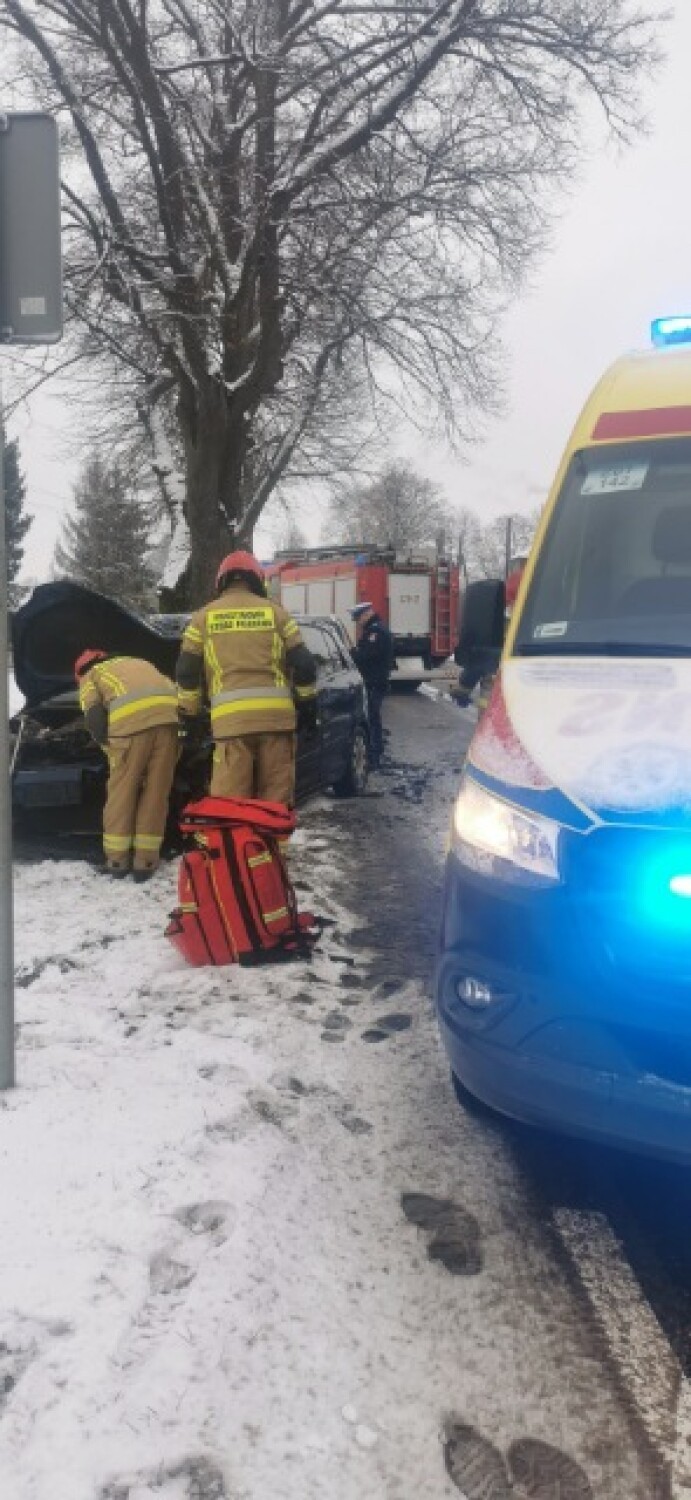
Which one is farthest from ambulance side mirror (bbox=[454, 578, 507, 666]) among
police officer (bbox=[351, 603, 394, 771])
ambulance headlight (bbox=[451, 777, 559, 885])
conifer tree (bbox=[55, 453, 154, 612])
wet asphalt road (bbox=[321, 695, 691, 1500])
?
conifer tree (bbox=[55, 453, 154, 612])

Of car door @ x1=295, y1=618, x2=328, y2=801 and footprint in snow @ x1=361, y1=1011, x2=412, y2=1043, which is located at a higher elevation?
car door @ x1=295, y1=618, x2=328, y2=801

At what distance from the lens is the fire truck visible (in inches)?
1064

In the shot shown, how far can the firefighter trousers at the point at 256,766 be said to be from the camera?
5.66 metres

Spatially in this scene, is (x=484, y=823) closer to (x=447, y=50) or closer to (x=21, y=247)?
(x=21, y=247)

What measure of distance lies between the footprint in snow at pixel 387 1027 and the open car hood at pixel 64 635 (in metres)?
3.37

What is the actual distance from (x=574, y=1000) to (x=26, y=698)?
5.25 metres

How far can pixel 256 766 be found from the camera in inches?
229

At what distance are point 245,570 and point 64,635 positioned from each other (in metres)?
1.57

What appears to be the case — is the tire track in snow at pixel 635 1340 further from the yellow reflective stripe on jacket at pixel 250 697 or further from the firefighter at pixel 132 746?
the firefighter at pixel 132 746

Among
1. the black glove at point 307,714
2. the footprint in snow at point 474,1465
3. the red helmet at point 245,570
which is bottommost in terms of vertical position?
the footprint in snow at point 474,1465

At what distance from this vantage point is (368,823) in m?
Result: 8.45

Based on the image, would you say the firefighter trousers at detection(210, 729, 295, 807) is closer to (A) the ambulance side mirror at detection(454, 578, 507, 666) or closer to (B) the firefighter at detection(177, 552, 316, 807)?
(B) the firefighter at detection(177, 552, 316, 807)

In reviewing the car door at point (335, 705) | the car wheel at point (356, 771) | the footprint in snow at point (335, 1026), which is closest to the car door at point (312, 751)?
the car door at point (335, 705)

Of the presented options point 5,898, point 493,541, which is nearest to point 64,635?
point 5,898
